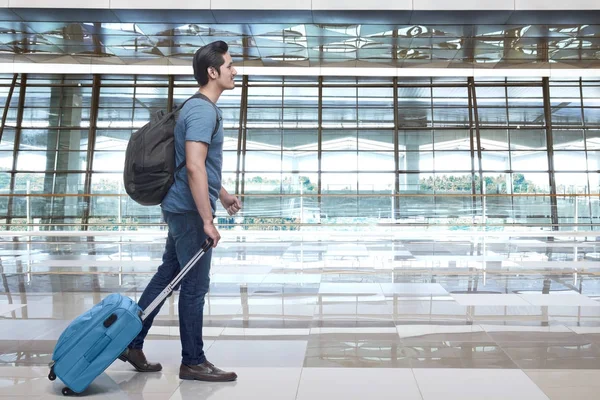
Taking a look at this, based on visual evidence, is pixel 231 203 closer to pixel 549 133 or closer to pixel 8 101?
pixel 549 133

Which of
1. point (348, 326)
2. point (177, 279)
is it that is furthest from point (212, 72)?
point (348, 326)

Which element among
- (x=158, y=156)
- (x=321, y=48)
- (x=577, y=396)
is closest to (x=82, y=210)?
(x=321, y=48)

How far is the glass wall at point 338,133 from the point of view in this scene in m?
16.1

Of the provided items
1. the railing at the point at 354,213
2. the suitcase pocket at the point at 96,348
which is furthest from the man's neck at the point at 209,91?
the railing at the point at 354,213

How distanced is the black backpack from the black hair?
13 cm

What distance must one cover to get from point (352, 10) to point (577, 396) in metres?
6.79

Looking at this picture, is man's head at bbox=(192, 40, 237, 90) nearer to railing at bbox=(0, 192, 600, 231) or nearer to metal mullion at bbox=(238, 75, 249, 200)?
railing at bbox=(0, 192, 600, 231)

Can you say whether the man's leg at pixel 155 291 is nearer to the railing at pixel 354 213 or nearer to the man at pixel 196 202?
the man at pixel 196 202

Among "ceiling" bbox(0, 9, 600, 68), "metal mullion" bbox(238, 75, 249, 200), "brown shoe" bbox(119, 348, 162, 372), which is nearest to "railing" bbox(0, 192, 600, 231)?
"ceiling" bbox(0, 9, 600, 68)

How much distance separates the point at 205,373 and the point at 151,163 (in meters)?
0.88

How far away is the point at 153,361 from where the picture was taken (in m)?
2.78

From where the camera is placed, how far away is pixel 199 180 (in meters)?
2.36

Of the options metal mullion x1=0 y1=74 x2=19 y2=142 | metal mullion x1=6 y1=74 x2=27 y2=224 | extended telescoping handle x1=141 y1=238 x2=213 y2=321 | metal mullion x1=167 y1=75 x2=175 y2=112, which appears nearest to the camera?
extended telescoping handle x1=141 y1=238 x2=213 y2=321

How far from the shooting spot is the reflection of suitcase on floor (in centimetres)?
229
